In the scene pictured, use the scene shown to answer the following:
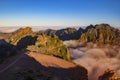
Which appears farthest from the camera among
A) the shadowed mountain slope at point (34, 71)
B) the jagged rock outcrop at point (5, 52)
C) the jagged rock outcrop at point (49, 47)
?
the jagged rock outcrop at point (49, 47)

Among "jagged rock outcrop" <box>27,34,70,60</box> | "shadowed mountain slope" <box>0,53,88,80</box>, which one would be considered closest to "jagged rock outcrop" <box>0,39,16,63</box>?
"jagged rock outcrop" <box>27,34,70,60</box>

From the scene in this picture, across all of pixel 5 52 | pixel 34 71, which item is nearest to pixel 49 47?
pixel 5 52

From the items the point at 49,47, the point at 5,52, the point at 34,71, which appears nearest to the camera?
the point at 34,71

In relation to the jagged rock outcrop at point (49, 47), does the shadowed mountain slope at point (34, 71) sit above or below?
above

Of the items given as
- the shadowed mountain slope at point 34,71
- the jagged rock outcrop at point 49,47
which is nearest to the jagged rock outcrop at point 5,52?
the jagged rock outcrop at point 49,47

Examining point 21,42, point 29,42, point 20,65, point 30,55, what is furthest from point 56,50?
point 20,65

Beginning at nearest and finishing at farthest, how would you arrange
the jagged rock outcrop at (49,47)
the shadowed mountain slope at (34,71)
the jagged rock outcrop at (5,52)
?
the shadowed mountain slope at (34,71) → the jagged rock outcrop at (5,52) → the jagged rock outcrop at (49,47)

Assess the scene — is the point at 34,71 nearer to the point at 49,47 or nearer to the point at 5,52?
the point at 5,52

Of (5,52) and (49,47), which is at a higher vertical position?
(5,52)

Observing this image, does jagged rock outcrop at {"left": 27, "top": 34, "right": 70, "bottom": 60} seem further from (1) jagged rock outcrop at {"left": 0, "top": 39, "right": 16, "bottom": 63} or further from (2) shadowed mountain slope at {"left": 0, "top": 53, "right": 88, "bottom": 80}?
(2) shadowed mountain slope at {"left": 0, "top": 53, "right": 88, "bottom": 80}

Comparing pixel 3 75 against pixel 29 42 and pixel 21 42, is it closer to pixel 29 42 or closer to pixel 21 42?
pixel 29 42

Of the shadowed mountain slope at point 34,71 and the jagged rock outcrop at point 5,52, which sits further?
the jagged rock outcrop at point 5,52

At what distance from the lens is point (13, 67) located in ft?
203

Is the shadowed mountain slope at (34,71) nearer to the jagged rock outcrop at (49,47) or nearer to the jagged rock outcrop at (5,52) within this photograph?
the jagged rock outcrop at (5,52)
